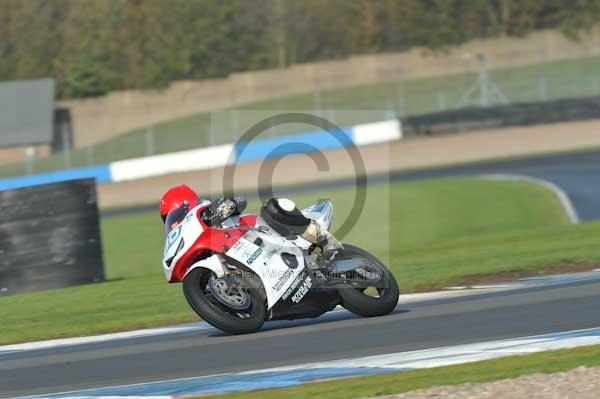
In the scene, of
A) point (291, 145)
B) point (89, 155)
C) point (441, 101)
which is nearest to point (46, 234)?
point (291, 145)

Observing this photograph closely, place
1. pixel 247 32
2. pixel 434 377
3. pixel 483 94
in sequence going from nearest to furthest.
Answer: pixel 434 377 → pixel 483 94 → pixel 247 32

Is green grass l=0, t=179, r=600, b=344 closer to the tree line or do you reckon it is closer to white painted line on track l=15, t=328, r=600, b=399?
white painted line on track l=15, t=328, r=600, b=399

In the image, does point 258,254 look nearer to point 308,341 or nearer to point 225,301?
point 225,301

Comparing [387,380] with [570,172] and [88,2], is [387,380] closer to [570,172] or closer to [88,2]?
[570,172]

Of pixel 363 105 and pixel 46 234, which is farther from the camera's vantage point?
pixel 363 105

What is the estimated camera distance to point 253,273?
29.7 feet

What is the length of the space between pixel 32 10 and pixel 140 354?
178 feet

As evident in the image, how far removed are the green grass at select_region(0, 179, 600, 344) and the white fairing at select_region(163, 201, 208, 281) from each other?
217 centimetres

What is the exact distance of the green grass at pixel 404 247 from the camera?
11.9m

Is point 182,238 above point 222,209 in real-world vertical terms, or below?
below

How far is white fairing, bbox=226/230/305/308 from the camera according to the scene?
8.96 m

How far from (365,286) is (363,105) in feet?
117

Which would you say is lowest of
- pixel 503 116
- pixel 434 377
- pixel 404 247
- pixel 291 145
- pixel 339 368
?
pixel 291 145

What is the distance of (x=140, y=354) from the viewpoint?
8906mm
